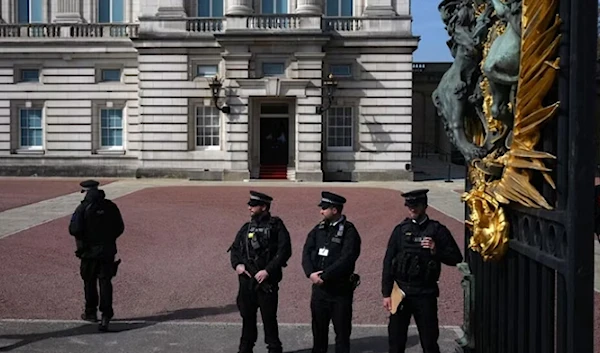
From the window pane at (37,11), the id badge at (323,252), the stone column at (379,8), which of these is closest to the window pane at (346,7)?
the stone column at (379,8)

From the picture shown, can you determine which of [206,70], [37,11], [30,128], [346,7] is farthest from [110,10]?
[346,7]

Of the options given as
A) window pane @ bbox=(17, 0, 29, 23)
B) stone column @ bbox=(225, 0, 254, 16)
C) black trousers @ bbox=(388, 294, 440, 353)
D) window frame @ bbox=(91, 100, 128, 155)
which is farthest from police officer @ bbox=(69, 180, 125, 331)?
window pane @ bbox=(17, 0, 29, 23)

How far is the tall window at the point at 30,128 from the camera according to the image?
1528 inches

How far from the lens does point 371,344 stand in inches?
332

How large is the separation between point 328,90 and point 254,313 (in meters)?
27.4

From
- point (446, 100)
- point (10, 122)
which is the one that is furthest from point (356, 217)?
point (10, 122)

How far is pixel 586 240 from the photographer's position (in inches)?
128

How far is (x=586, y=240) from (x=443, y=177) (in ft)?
119

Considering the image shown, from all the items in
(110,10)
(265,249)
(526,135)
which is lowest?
(265,249)

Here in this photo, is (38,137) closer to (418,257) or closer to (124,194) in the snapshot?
(124,194)

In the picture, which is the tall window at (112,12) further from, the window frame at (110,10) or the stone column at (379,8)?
the stone column at (379,8)

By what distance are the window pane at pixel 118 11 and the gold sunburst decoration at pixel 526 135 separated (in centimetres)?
3711

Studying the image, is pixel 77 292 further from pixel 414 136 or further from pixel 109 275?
pixel 414 136

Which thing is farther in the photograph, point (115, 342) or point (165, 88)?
point (165, 88)
